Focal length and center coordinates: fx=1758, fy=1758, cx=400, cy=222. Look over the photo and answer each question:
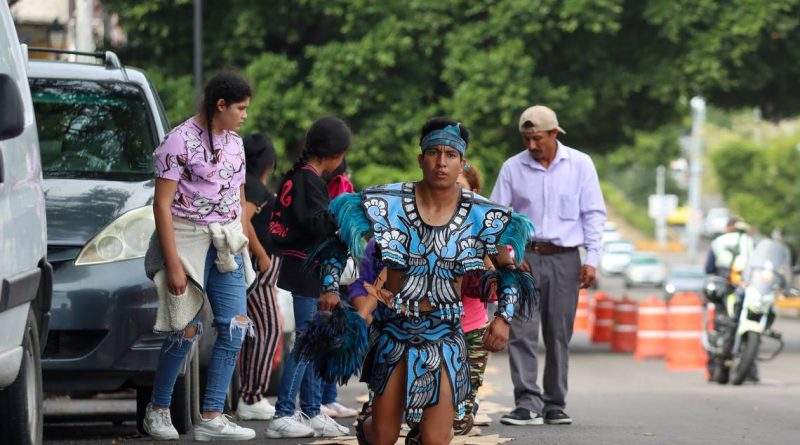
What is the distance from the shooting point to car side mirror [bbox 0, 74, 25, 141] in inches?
243

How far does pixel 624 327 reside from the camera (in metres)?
26.5

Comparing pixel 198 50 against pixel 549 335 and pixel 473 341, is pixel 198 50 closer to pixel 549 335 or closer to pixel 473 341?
pixel 549 335

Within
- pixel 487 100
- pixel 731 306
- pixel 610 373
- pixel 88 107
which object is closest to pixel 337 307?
pixel 88 107

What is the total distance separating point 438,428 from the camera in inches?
270

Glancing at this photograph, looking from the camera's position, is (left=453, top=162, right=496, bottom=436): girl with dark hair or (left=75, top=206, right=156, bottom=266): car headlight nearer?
(left=453, top=162, right=496, bottom=436): girl with dark hair

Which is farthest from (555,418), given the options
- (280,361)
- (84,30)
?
(84,30)

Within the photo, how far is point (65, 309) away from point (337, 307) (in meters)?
2.29

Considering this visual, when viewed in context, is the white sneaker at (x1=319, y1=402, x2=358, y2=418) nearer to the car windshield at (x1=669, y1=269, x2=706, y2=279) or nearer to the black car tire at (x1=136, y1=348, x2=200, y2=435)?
the black car tire at (x1=136, y1=348, x2=200, y2=435)

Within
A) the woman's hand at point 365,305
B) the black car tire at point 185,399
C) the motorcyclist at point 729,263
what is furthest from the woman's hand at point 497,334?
the motorcyclist at point 729,263

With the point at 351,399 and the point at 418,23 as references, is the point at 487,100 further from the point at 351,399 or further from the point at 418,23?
the point at 351,399

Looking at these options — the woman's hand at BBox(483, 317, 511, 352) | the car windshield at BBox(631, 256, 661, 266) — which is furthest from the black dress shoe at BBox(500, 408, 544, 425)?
the car windshield at BBox(631, 256, 661, 266)

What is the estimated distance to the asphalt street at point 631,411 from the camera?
31.9 feet

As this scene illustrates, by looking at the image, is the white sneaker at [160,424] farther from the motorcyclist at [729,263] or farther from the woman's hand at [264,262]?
the motorcyclist at [729,263]

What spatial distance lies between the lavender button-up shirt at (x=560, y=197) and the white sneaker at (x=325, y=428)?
1.89 meters
